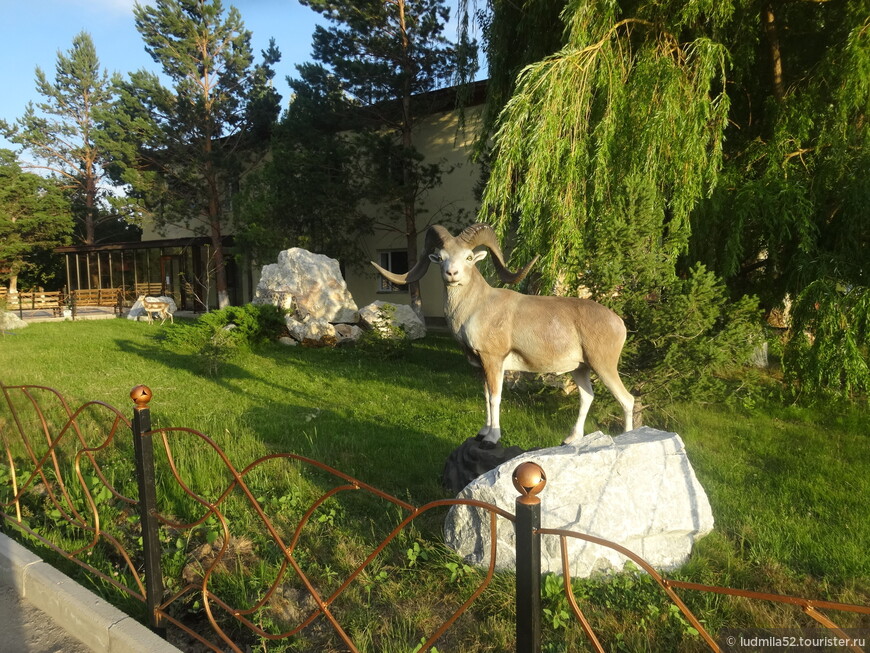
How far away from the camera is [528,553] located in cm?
173

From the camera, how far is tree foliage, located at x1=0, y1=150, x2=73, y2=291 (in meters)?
28.8

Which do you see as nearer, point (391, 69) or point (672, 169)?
point (672, 169)

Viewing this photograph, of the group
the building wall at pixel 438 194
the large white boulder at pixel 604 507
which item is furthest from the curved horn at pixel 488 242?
the building wall at pixel 438 194

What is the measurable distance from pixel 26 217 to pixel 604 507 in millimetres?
34480

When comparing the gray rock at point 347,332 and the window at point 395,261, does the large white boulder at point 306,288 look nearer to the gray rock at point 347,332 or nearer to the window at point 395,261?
the gray rock at point 347,332

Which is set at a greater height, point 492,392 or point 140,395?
point 140,395

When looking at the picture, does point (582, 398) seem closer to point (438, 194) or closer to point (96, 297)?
point (438, 194)

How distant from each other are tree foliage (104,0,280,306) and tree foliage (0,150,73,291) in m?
10.1

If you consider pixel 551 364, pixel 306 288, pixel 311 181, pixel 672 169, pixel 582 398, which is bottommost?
pixel 582 398

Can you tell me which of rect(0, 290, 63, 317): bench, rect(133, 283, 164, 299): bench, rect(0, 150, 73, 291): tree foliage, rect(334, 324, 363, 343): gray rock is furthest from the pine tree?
rect(0, 150, 73, 291): tree foliage

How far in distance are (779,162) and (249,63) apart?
2077 cm

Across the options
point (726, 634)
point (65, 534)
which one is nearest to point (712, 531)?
point (726, 634)

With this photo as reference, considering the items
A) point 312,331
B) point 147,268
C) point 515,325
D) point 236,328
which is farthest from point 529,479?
point 147,268

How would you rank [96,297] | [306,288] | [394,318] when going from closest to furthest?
[394,318], [306,288], [96,297]
